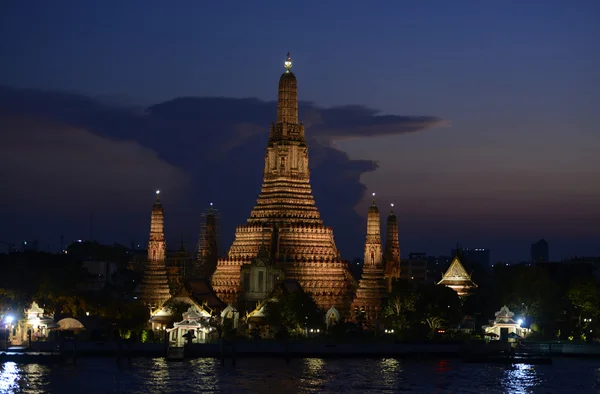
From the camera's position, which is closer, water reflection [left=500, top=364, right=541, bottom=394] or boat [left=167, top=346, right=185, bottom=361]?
water reflection [left=500, top=364, right=541, bottom=394]

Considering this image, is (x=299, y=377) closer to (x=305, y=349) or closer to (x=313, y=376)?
(x=313, y=376)

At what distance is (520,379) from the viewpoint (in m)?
89.8

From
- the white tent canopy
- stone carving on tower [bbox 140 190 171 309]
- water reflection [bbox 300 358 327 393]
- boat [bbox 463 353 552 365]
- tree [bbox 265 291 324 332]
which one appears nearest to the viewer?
water reflection [bbox 300 358 327 393]

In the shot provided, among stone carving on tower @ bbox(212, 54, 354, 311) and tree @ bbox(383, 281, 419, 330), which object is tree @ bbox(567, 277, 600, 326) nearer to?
tree @ bbox(383, 281, 419, 330)

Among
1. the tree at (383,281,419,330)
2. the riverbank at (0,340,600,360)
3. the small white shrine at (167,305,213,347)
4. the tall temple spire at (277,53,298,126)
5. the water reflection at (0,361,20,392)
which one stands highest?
the tall temple spire at (277,53,298,126)

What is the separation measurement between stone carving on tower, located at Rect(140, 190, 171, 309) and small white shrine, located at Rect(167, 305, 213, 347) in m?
8.06

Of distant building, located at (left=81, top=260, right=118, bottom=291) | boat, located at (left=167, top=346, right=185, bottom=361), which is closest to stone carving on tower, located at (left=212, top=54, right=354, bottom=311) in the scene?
boat, located at (left=167, top=346, right=185, bottom=361)

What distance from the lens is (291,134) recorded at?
399 feet

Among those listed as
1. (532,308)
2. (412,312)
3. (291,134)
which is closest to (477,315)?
(532,308)

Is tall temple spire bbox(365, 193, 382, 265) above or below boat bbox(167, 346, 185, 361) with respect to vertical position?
above

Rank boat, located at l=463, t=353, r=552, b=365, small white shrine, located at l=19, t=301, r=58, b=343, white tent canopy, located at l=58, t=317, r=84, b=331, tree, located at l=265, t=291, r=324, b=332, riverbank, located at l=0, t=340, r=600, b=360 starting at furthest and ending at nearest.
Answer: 1. tree, located at l=265, t=291, r=324, b=332
2. white tent canopy, located at l=58, t=317, r=84, b=331
3. small white shrine, located at l=19, t=301, r=58, b=343
4. riverbank, located at l=0, t=340, r=600, b=360
5. boat, located at l=463, t=353, r=552, b=365

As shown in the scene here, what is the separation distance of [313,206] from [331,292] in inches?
349

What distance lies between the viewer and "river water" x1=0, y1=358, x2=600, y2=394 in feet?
268

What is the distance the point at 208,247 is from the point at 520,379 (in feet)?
200
